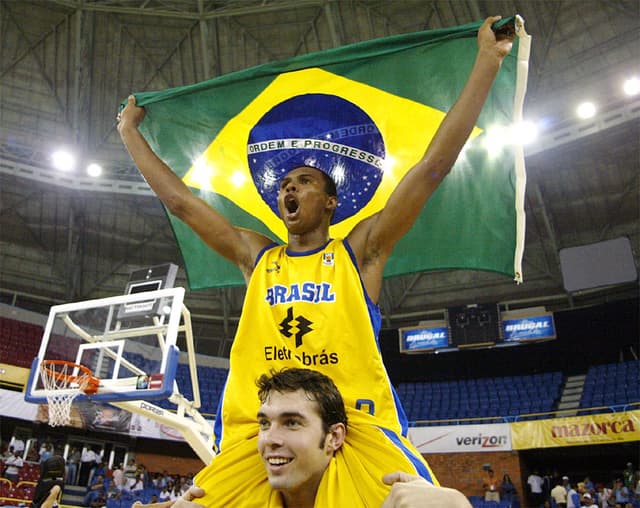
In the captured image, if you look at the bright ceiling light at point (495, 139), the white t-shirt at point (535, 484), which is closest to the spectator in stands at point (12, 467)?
the white t-shirt at point (535, 484)

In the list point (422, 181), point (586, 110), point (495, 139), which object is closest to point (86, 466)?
point (495, 139)

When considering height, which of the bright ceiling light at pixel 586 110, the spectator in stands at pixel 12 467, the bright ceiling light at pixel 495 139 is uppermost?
the bright ceiling light at pixel 586 110

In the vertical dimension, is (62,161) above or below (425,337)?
above

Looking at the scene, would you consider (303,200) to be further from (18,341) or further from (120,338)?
(18,341)

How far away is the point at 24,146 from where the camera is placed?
18922 millimetres

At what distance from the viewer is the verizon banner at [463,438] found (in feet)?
53.8

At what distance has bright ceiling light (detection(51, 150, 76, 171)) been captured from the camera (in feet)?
60.7

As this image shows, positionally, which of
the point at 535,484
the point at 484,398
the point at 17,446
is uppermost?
the point at 484,398

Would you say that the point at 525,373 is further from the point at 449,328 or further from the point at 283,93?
the point at 283,93

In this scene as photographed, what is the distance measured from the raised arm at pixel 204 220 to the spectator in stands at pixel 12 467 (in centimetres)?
1395

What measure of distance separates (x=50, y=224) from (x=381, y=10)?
13.1m

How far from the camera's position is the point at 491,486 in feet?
51.7

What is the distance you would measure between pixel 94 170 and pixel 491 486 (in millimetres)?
14784

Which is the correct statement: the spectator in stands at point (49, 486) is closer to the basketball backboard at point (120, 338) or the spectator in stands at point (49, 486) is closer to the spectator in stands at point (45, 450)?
the basketball backboard at point (120, 338)
